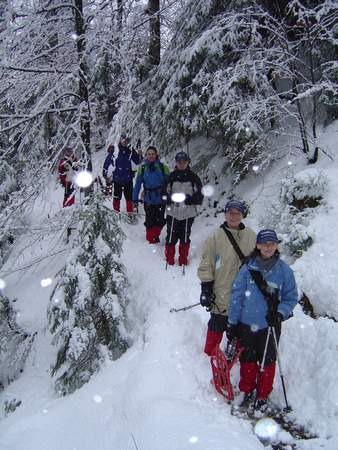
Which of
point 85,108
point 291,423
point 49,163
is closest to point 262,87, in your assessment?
point 85,108

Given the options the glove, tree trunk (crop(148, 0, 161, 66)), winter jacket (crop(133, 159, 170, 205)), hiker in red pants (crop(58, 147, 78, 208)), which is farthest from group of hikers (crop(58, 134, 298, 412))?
tree trunk (crop(148, 0, 161, 66))

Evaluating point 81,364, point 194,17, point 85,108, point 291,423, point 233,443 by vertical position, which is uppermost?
point 194,17

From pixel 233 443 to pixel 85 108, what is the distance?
6339 mm

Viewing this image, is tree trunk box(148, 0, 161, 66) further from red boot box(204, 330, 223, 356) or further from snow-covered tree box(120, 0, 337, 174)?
red boot box(204, 330, 223, 356)

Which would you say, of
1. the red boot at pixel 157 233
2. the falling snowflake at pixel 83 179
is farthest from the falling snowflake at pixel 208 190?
the falling snowflake at pixel 83 179

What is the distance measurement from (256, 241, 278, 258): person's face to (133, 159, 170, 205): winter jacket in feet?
15.0

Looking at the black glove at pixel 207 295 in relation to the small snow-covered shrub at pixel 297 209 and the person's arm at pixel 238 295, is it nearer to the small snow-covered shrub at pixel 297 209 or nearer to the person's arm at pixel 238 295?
the person's arm at pixel 238 295

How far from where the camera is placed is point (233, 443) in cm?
416

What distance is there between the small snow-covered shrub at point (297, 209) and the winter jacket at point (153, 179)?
2379 mm

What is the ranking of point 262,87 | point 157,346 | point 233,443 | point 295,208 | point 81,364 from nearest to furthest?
point 233,443 < point 157,346 < point 81,364 < point 295,208 < point 262,87

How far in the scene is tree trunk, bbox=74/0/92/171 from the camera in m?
7.75

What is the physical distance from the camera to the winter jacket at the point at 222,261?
543 centimetres

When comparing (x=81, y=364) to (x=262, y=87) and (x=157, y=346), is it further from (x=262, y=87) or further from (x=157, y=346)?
(x=262, y=87)

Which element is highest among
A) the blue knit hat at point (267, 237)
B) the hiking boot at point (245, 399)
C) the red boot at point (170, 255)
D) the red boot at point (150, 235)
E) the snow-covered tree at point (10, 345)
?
the blue knit hat at point (267, 237)
